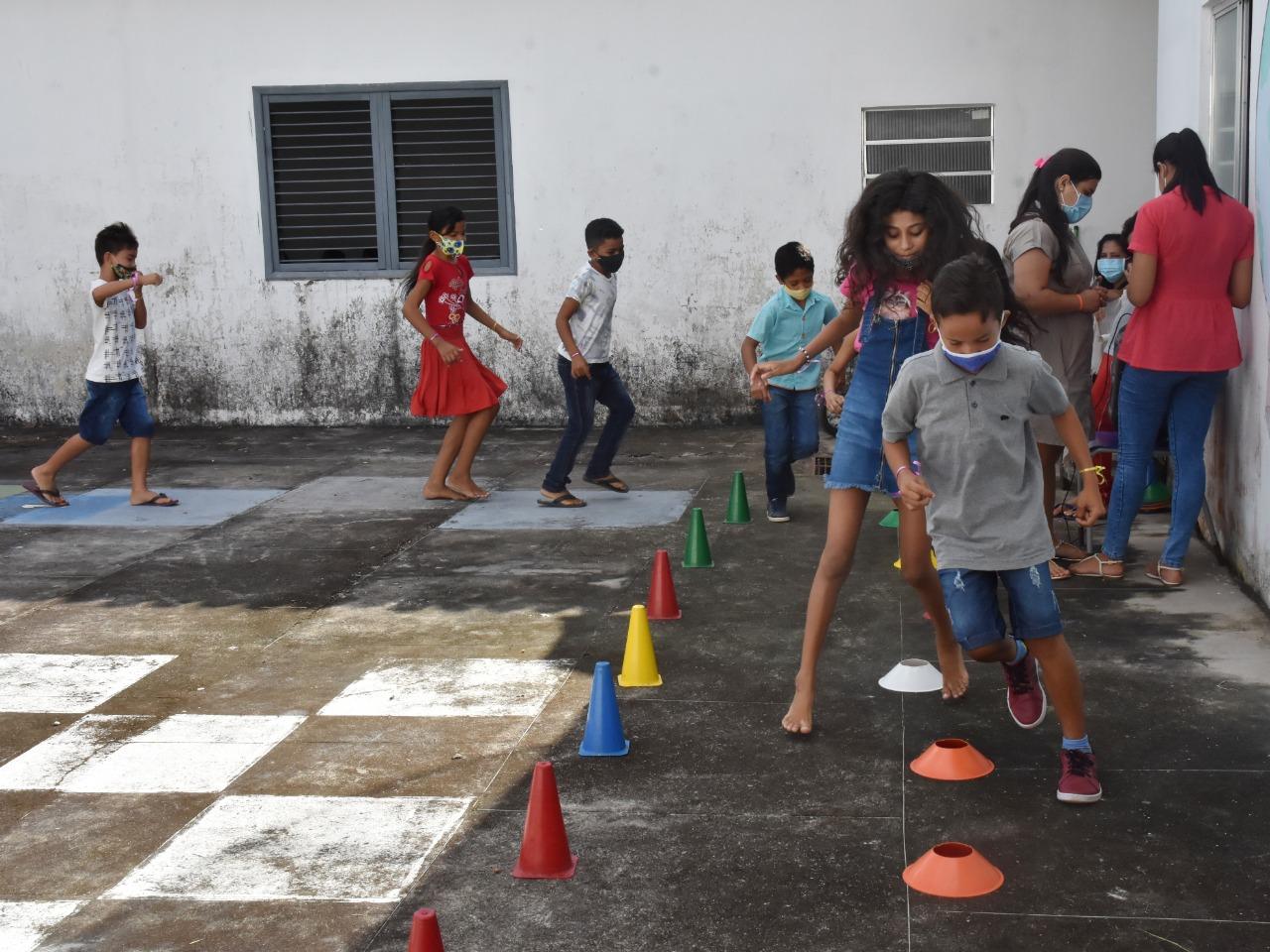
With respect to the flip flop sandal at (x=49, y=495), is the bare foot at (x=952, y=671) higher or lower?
lower

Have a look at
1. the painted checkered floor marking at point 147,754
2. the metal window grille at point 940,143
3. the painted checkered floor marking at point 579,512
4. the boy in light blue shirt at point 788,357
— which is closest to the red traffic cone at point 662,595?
the painted checkered floor marking at point 147,754

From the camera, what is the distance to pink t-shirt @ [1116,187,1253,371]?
6723 millimetres

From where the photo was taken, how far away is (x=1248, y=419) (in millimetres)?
6895

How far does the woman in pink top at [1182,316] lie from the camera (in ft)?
22.1

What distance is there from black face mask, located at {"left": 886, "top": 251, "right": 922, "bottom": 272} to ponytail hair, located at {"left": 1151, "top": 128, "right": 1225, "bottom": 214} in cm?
234

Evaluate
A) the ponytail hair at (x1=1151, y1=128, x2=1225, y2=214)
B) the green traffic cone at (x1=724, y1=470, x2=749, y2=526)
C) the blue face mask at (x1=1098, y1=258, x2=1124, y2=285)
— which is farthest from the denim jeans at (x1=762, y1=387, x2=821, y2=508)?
the ponytail hair at (x1=1151, y1=128, x2=1225, y2=214)

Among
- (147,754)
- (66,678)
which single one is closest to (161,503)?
(66,678)


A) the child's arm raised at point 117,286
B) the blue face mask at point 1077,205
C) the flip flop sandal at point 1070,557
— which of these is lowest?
the flip flop sandal at point 1070,557

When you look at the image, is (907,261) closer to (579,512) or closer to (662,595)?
(662,595)

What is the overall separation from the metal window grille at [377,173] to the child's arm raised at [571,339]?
3991mm

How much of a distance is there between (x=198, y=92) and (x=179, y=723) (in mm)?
8786

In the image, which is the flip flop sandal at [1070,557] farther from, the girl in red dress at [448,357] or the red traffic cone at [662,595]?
the girl in red dress at [448,357]

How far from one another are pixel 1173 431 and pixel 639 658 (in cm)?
293

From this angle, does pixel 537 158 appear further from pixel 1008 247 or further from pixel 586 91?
pixel 1008 247
